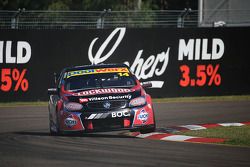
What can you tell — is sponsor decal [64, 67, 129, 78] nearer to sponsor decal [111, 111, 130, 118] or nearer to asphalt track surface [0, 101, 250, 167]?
asphalt track surface [0, 101, 250, 167]

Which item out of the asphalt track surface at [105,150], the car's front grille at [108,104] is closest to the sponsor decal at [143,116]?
the car's front grille at [108,104]

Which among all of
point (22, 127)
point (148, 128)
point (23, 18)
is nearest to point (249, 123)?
point (148, 128)

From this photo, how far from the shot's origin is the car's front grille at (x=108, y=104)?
15078 millimetres

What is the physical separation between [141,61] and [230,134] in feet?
33.5

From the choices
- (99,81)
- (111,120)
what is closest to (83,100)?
(111,120)

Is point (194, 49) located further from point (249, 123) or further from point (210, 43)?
point (249, 123)

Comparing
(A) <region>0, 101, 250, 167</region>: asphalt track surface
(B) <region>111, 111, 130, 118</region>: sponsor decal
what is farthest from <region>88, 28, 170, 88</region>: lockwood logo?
(B) <region>111, 111, 130, 118</region>: sponsor decal

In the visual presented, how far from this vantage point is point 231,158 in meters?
11.5

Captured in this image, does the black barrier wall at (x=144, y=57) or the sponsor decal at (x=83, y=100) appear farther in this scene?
the black barrier wall at (x=144, y=57)

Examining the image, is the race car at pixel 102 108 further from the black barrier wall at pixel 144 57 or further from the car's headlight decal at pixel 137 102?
the black barrier wall at pixel 144 57

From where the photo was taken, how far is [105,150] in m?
12.8

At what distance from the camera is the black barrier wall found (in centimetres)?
2417

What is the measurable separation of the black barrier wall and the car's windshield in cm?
771

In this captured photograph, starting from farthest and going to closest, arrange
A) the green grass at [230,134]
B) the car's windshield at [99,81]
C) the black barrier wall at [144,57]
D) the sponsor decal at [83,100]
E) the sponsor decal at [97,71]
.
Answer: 1. the black barrier wall at [144,57]
2. the sponsor decal at [97,71]
3. the car's windshield at [99,81]
4. the sponsor decal at [83,100]
5. the green grass at [230,134]
